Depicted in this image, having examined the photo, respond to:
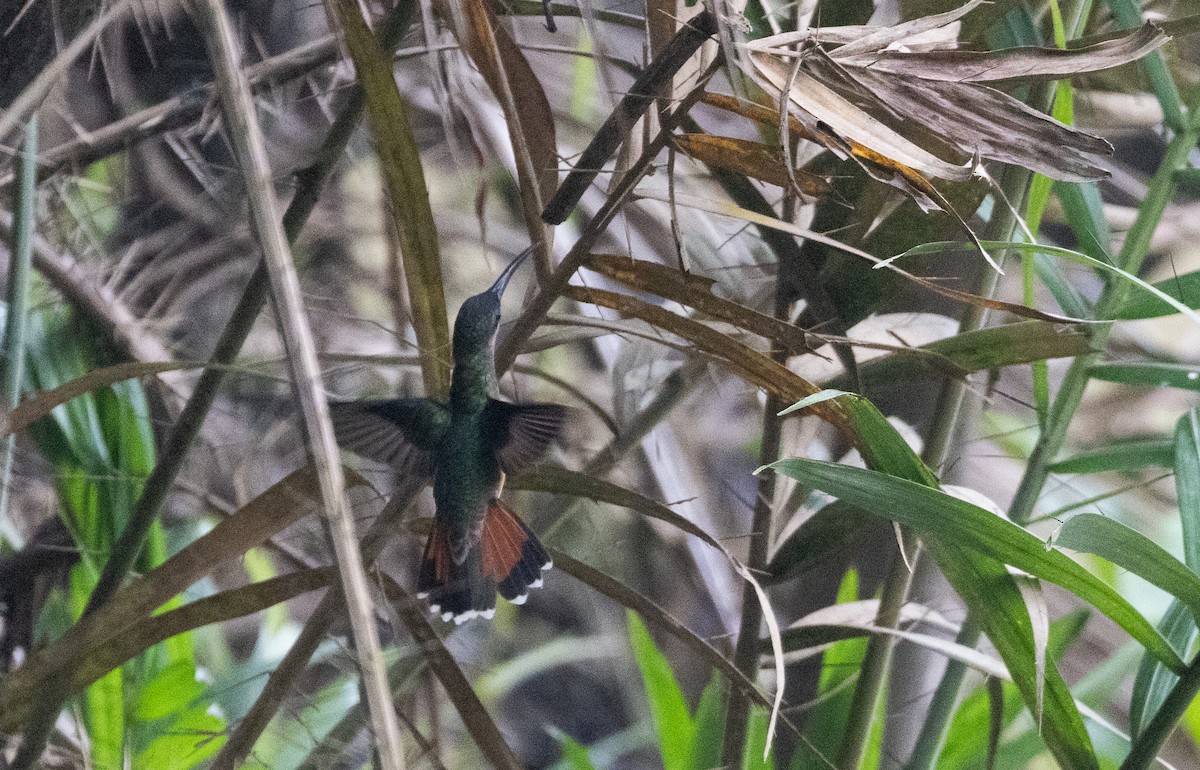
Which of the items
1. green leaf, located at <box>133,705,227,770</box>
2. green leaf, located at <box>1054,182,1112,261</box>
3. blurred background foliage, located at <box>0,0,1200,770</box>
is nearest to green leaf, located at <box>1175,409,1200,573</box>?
blurred background foliage, located at <box>0,0,1200,770</box>

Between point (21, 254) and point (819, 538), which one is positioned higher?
point (21, 254)

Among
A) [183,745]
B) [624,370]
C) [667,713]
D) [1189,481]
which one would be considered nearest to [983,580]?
[1189,481]

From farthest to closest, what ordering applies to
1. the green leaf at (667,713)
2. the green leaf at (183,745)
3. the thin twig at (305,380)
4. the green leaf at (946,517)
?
the green leaf at (667,713), the green leaf at (183,745), the green leaf at (946,517), the thin twig at (305,380)

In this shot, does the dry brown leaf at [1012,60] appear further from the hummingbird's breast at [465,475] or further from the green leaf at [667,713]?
the green leaf at [667,713]

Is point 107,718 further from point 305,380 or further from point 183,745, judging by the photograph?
point 305,380

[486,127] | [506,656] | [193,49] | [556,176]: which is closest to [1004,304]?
[556,176]

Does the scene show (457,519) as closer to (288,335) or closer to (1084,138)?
(288,335)

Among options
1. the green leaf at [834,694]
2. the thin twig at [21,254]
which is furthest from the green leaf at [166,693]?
the green leaf at [834,694]
